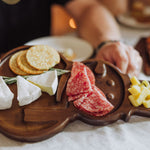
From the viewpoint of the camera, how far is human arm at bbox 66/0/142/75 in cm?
102

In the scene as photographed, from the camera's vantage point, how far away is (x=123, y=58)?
3.24ft

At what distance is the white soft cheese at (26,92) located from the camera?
0.69 m

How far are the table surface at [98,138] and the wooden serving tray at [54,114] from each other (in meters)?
0.03

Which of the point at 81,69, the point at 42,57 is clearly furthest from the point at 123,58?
the point at 42,57

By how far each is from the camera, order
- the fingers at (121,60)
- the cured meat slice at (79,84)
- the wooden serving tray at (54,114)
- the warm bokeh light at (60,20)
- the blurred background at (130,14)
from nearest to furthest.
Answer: the wooden serving tray at (54,114) → the cured meat slice at (79,84) → the fingers at (121,60) → the blurred background at (130,14) → the warm bokeh light at (60,20)

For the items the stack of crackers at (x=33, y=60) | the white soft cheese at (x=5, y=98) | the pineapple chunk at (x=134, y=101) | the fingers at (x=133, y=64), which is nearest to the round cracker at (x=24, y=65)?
the stack of crackers at (x=33, y=60)

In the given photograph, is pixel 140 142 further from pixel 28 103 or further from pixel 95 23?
pixel 95 23

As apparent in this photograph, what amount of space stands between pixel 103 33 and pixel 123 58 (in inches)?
16.1

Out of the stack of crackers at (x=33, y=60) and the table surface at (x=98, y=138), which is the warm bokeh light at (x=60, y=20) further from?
the table surface at (x=98, y=138)

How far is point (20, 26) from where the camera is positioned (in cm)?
144

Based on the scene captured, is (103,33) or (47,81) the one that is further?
(103,33)

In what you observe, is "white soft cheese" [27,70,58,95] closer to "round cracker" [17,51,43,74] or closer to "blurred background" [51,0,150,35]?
"round cracker" [17,51,43,74]

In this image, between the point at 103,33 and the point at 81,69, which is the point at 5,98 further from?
the point at 103,33

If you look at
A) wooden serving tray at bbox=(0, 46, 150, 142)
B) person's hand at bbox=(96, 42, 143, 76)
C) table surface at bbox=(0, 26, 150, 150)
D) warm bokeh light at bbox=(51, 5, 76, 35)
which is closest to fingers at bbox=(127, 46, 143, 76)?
person's hand at bbox=(96, 42, 143, 76)
